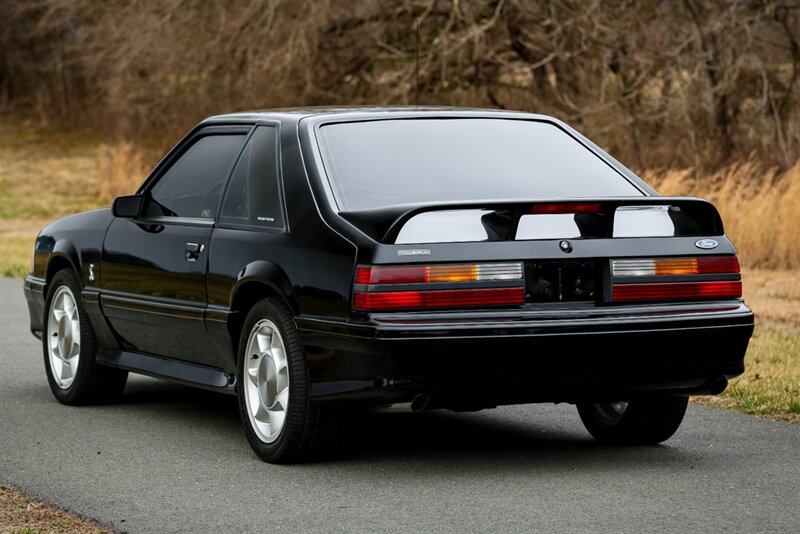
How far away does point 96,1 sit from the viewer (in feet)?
99.3

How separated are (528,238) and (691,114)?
1670cm

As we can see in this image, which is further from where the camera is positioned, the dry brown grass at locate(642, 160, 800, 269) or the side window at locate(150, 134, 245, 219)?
the dry brown grass at locate(642, 160, 800, 269)

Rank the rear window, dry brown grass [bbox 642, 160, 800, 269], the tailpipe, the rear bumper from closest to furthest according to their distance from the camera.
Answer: the rear bumper < the tailpipe < the rear window < dry brown grass [bbox 642, 160, 800, 269]

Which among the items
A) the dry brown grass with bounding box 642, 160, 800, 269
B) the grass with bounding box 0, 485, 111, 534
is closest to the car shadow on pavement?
the grass with bounding box 0, 485, 111, 534

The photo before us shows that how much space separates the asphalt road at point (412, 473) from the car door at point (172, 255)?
A: 19.4 inches

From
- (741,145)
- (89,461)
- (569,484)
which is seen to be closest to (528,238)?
(569,484)

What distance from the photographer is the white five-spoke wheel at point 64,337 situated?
350 inches

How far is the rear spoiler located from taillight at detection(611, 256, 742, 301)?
0.14 meters

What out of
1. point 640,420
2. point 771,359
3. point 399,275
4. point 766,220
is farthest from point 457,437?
point 766,220

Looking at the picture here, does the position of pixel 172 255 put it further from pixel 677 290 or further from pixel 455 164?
pixel 677 290

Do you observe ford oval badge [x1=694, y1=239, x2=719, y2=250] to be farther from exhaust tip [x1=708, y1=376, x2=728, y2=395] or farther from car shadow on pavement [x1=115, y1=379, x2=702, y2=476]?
car shadow on pavement [x1=115, y1=379, x2=702, y2=476]

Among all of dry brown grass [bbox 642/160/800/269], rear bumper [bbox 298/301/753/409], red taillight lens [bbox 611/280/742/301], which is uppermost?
red taillight lens [bbox 611/280/742/301]

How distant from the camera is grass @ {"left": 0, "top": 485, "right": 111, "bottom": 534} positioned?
5660 millimetres

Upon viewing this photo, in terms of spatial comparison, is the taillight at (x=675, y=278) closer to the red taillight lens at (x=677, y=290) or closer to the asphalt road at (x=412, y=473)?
the red taillight lens at (x=677, y=290)
